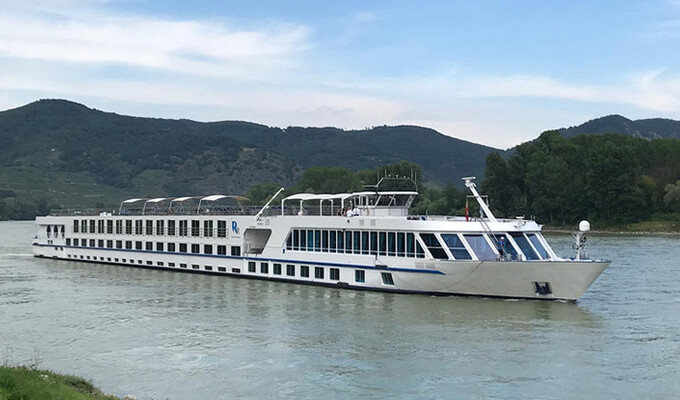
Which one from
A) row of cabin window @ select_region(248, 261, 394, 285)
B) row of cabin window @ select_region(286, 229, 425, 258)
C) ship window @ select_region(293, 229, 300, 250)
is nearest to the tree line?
row of cabin window @ select_region(248, 261, 394, 285)

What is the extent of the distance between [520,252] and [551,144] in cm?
7355

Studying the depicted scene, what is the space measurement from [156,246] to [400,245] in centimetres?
2046

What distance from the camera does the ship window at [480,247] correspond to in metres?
29.8

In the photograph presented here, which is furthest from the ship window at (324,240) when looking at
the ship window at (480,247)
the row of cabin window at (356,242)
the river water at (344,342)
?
the ship window at (480,247)

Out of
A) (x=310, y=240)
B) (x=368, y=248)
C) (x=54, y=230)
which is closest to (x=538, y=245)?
(x=368, y=248)

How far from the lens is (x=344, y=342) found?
77.3 ft

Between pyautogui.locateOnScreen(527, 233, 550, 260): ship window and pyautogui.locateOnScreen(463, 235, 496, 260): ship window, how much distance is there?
7.72ft

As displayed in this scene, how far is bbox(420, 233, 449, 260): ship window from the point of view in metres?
30.4

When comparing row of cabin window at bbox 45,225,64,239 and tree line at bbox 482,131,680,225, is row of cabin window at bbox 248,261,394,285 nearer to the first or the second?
row of cabin window at bbox 45,225,64,239

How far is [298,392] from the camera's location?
18.5m

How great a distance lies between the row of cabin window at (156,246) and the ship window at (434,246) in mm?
13125

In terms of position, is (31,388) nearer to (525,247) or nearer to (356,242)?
(356,242)

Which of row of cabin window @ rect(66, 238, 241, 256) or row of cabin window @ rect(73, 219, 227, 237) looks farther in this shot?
row of cabin window @ rect(73, 219, 227, 237)

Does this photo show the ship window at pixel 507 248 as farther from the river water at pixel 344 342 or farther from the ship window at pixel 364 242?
the ship window at pixel 364 242
